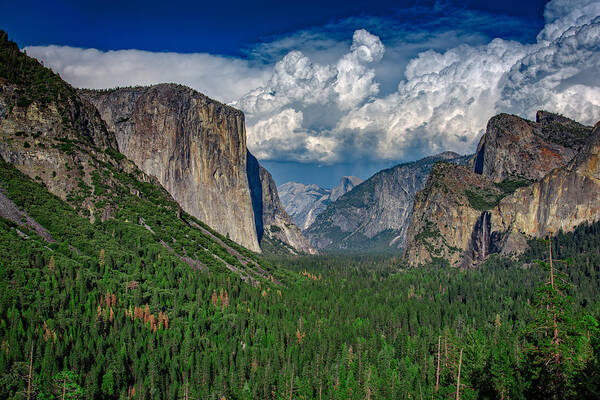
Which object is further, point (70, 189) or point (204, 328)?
point (70, 189)

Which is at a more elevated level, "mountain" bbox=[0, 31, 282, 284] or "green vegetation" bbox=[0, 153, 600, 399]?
"mountain" bbox=[0, 31, 282, 284]

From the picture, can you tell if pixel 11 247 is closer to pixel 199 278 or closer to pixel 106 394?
pixel 106 394

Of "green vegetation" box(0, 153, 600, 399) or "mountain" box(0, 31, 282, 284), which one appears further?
"mountain" box(0, 31, 282, 284)

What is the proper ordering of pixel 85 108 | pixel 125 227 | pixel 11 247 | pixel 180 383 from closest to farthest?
pixel 180 383
pixel 11 247
pixel 125 227
pixel 85 108

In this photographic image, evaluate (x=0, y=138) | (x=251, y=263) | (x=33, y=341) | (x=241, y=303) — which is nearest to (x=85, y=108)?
(x=0, y=138)

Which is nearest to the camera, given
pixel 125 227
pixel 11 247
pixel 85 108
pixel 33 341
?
pixel 33 341

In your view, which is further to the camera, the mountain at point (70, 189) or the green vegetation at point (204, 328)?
the mountain at point (70, 189)

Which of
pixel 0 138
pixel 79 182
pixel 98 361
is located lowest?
pixel 98 361

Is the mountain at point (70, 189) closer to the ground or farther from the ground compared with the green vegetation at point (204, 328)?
farther from the ground

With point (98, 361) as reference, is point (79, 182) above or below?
above

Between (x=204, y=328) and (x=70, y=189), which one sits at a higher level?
(x=70, y=189)

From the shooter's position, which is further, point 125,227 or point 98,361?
point 125,227
